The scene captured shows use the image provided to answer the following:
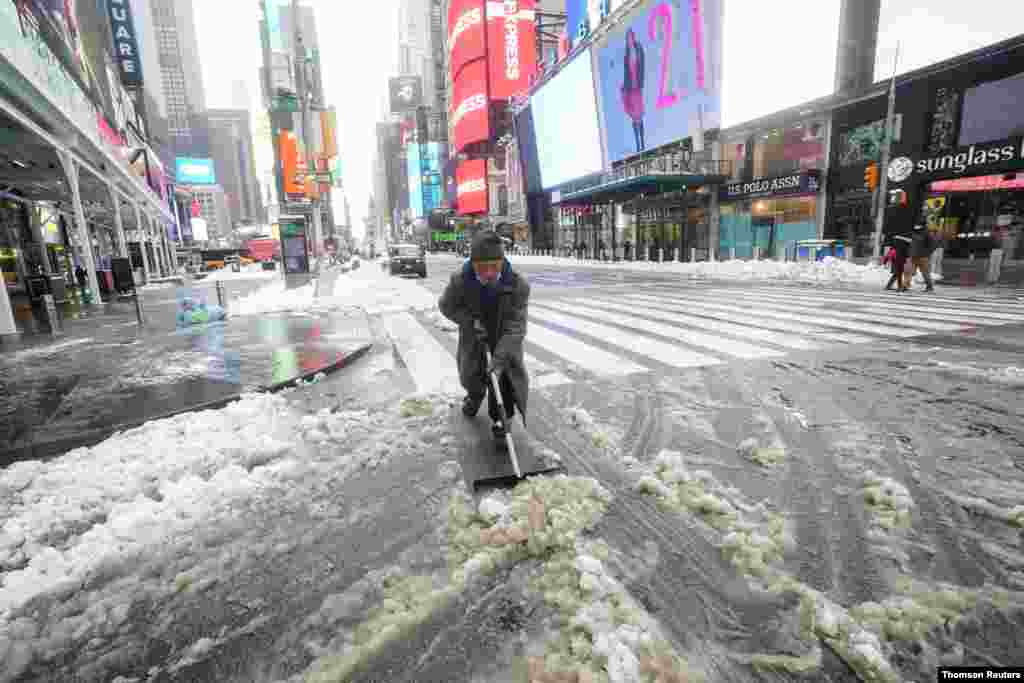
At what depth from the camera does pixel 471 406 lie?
405 centimetres

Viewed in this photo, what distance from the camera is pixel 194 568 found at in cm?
227

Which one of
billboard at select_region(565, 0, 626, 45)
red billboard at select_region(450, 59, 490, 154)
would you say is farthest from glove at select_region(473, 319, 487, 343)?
red billboard at select_region(450, 59, 490, 154)

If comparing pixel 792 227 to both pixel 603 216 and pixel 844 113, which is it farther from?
pixel 603 216

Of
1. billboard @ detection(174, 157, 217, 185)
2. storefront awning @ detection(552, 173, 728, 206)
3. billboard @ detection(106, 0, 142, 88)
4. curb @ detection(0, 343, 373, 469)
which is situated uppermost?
billboard @ detection(174, 157, 217, 185)

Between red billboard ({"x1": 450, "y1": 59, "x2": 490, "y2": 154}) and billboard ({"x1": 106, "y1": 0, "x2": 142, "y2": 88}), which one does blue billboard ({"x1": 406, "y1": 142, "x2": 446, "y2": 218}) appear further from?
billboard ({"x1": 106, "y1": 0, "x2": 142, "y2": 88})

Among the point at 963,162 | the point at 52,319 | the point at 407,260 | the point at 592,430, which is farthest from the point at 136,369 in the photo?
the point at 963,162

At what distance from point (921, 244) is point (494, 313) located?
1304cm

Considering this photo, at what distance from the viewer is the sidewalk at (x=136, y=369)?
4.09 metres

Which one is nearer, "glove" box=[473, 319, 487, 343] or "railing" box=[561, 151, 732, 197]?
"glove" box=[473, 319, 487, 343]

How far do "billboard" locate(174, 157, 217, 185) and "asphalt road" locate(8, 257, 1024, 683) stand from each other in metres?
102

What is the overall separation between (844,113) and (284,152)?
3116 centimetres

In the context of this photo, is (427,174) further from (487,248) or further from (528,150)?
(487,248)

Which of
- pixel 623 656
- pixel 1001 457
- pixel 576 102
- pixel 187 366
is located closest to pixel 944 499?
pixel 1001 457

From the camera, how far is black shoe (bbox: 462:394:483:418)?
396 cm
